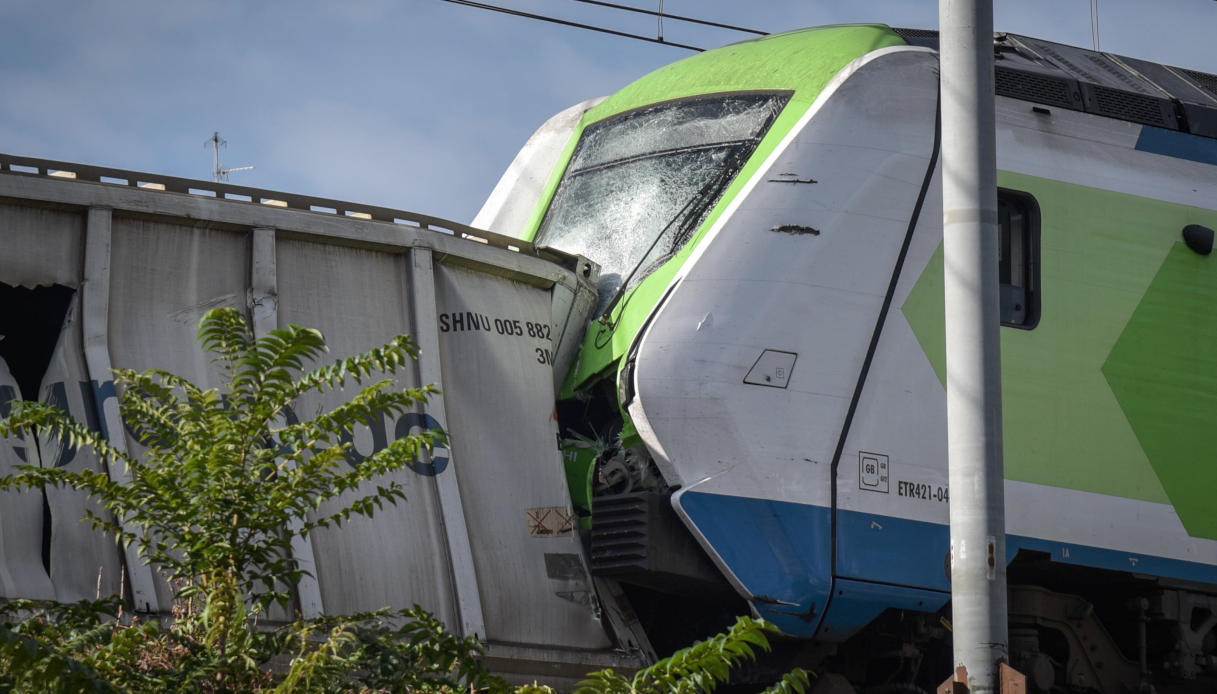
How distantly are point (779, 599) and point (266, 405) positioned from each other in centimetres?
360

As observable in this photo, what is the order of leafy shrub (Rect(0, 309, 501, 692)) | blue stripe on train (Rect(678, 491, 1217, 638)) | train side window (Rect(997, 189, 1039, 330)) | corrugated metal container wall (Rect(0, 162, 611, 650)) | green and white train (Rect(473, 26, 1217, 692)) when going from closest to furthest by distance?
leafy shrub (Rect(0, 309, 501, 692)), corrugated metal container wall (Rect(0, 162, 611, 650)), blue stripe on train (Rect(678, 491, 1217, 638)), green and white train (Rect(473, 26, 1217, 692)), train side window (Rect(997, 189, 1039, 330))

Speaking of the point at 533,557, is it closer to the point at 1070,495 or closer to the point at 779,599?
the point at 779,599

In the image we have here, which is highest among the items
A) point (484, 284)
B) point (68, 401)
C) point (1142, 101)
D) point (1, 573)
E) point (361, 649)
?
point (1142, 101)

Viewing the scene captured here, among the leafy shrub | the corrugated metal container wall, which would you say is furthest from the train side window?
the leafy shrub

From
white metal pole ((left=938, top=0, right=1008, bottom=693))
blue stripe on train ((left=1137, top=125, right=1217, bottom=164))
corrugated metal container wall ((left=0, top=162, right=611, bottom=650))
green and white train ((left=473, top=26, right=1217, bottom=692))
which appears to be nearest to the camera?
white metal pole ((left=938, top=0, right=1008, bottom=693))

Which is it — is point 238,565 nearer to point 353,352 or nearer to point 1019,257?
point 353,352

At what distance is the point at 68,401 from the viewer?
6.89 m

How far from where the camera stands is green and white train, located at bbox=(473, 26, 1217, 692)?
7.73m

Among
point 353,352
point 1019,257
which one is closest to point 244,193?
point 353,352

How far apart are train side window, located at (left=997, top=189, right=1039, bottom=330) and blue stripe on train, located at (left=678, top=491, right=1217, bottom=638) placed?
1434mm

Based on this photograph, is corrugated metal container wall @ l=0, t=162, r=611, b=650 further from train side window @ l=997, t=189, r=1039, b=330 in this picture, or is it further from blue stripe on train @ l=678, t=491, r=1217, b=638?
train side window @ l=997, t=189, r=1039, b=330

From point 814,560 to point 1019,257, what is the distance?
2274mm

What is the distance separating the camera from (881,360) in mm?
8023

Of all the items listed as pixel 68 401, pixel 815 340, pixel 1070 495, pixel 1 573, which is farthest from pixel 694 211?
pixel 1 573
